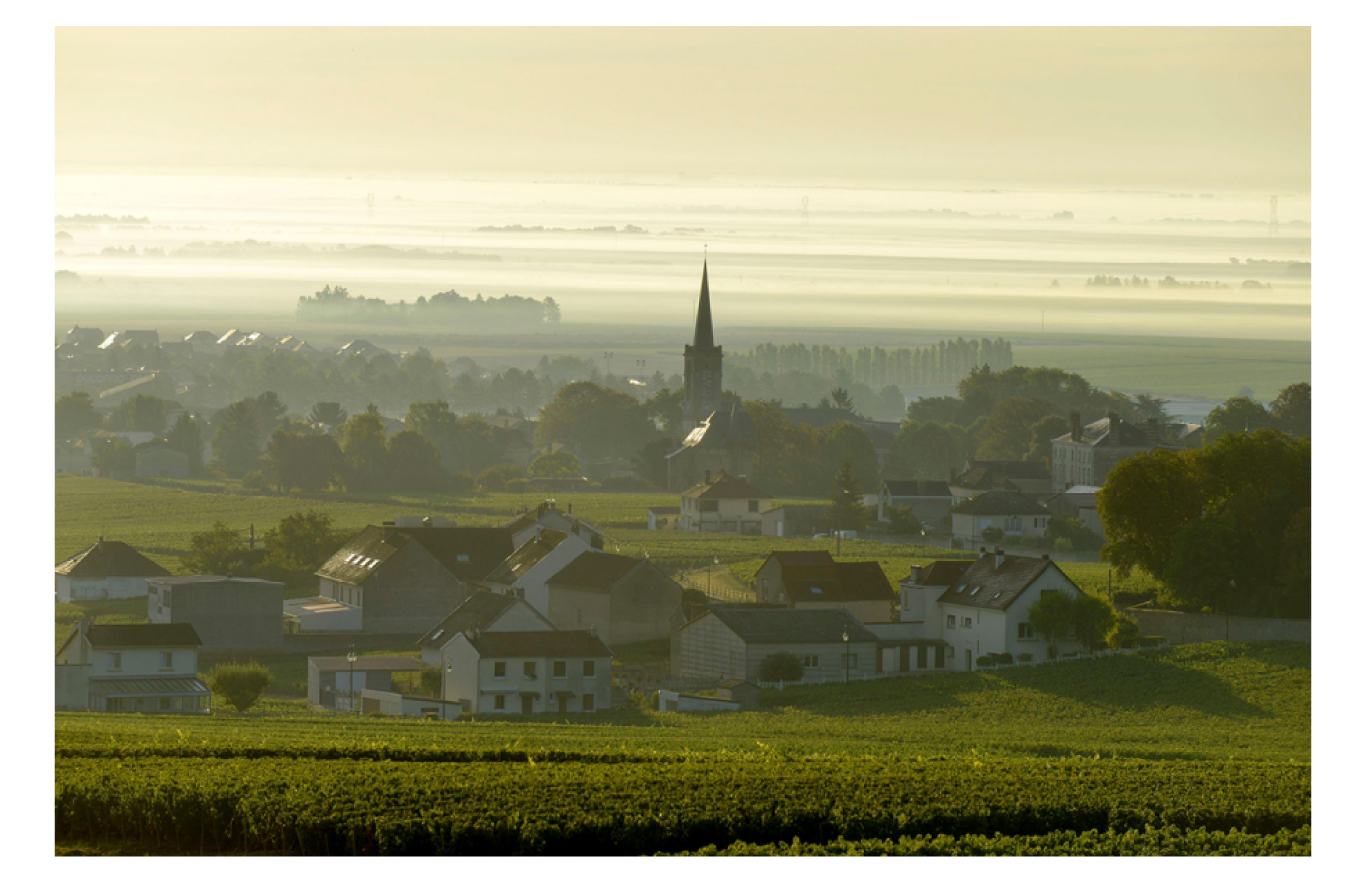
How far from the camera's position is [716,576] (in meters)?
56.7

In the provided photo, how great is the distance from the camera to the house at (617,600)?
47.3m

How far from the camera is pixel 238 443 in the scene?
11556 centimetres

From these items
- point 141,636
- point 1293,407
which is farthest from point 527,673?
point 1293,407

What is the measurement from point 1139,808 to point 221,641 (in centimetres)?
3447

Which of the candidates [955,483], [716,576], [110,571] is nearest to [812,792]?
[716,576]

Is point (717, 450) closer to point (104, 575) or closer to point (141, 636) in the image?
point (104, 575)

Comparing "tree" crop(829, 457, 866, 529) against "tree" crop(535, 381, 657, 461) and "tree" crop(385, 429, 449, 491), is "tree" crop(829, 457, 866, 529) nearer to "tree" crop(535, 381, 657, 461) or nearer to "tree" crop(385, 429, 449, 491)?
"tree" crop(385, 429, 449, 491)

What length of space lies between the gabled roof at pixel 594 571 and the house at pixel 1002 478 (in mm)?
38686

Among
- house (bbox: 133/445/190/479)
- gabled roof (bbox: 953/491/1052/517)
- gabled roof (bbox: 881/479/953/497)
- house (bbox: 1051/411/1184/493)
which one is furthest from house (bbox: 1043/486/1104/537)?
house (bbox: 133/445/190/479)

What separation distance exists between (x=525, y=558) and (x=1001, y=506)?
27.0 m

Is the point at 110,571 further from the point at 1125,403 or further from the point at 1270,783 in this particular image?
the point at 1125,403

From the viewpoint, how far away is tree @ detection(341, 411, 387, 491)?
9725 centimetres

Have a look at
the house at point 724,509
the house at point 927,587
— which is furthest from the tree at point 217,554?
the house at point 927,587

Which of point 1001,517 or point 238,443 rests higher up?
point 238,443
